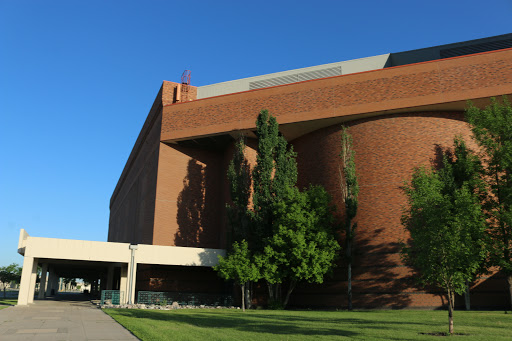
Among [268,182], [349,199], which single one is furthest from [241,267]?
[349,199]

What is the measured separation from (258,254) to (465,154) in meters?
15.6

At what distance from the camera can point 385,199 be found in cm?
Result: 2988

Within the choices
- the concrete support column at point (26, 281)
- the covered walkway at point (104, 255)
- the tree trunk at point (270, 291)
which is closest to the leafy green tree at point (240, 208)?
the tree trunk at point (270, 291)

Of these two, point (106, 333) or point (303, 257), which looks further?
point (303, 257)

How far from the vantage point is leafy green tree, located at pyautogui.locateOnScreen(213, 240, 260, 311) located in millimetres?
28484

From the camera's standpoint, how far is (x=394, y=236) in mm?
29125

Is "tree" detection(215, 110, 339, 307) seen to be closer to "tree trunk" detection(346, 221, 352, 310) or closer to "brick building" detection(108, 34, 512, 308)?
"tree trunk" detection(346, 221, 352, 310)

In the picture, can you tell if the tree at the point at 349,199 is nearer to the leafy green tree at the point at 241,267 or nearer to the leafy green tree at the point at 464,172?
the leafy green tree at the point at 464,172

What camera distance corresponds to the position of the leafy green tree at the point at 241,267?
28.5 metres

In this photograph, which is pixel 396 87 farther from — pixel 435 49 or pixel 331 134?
pixel 435 49

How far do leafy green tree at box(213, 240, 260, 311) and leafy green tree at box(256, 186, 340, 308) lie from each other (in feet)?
2.53

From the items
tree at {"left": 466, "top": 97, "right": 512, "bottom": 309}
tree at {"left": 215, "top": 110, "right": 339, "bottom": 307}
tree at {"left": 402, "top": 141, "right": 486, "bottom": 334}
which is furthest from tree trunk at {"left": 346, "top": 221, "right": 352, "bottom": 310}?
tree at {"left": 402, "top": 141, "right": 486, "bottom": 334}

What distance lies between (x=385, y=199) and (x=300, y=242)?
23.0 feet

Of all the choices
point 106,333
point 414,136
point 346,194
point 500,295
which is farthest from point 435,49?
point 106,333
